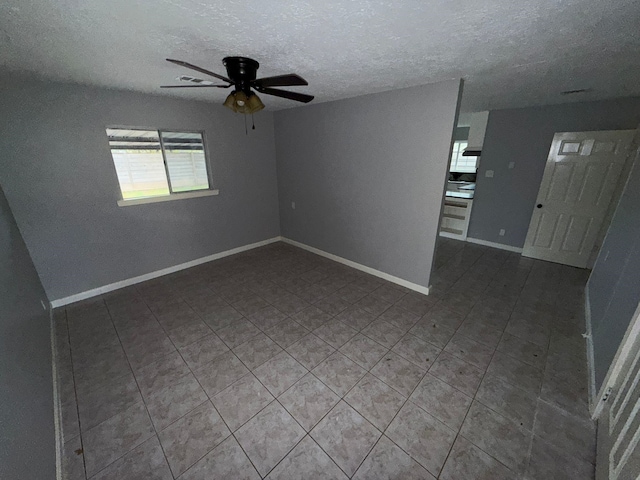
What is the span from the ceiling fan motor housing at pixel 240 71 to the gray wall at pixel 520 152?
4.17 meters

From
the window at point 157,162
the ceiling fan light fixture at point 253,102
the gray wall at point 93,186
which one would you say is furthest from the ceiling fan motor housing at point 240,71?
the window at point 157,162

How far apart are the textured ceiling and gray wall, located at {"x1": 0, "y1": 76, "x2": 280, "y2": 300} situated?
439 mm

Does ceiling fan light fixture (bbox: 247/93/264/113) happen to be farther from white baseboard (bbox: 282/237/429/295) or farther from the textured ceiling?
white baseboard (bbox: 282/237/429/295)

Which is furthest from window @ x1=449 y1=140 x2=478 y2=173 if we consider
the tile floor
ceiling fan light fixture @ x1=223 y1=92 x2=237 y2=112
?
ceiling fan light fixture @ x1=223 y1=92 x2=237 y2=112

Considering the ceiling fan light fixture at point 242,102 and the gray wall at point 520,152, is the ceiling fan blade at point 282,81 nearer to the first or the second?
the ceiling fan light fixture at point 242,102

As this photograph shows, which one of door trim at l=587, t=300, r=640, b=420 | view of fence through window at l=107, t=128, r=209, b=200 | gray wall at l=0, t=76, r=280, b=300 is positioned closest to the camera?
door trim at l=587, t=300, r=640, b=420

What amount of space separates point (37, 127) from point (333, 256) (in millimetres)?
3711

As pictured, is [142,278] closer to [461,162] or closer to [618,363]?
[618,363]

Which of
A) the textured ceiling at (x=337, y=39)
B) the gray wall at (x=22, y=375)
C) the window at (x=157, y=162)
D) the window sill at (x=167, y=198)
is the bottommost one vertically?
the gray wall at (x=22, y=375)

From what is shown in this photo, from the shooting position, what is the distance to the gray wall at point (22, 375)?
99 cm

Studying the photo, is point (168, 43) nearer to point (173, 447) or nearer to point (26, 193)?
point (26, 193)

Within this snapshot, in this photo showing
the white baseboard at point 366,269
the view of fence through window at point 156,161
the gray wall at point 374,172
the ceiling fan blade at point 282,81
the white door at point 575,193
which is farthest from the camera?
the white door at point 575,193

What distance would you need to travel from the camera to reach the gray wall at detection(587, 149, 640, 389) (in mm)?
1665

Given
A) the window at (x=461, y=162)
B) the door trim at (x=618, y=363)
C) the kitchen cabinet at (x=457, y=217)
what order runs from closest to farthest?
the door trim at (x=618, y=363) → the kitchen cabinet at (x=457, y=217) → the window at (x=461, y=162)
